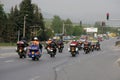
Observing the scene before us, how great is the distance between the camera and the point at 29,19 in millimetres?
107000

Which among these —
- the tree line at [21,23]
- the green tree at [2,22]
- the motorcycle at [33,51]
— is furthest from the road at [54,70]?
the green tree at [2,22]

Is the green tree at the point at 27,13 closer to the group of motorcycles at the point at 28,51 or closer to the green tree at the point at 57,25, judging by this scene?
the green tree at the point at 57,25

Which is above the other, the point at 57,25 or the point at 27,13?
the point at 27,13

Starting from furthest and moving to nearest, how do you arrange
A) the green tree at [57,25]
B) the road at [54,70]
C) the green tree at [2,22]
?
the green tree at [57,25], the green tree at [2,22], the road at [54,70]

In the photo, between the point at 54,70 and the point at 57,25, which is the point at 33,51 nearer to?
the point at 54,70

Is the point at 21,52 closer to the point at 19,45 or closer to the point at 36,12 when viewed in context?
the point at 19,45

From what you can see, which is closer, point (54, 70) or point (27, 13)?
point (54, 70)

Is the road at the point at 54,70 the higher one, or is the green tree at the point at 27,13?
the green tree at the point at 27,13

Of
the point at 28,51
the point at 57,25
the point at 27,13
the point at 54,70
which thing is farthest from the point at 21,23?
the point at 54,70

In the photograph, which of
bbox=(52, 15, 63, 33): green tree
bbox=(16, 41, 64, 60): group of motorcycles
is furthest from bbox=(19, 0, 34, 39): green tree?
bbox=(16, 41, 64, 60): group of motorcycles

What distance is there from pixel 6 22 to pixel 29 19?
9.25m

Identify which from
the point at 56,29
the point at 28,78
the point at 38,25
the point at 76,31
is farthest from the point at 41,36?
the point at 28,78

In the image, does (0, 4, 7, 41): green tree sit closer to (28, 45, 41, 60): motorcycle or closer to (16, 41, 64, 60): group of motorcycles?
(16, 41, 64, 60): group of motorcycles

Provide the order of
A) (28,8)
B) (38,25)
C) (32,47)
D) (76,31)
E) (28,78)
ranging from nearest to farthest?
(28,78) → (32,47) → (28,8) → (38,25) → (76,31)
